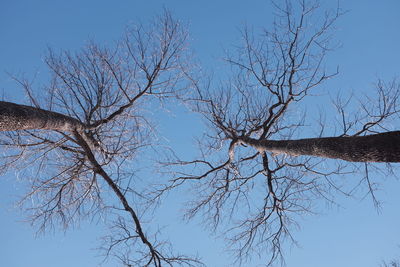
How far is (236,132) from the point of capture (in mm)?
6262

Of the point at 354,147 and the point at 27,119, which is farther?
the point at 27,119

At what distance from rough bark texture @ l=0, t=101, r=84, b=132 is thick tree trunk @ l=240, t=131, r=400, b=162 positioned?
11.0 ft

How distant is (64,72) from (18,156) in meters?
1.69

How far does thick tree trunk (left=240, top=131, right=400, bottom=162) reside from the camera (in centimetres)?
293

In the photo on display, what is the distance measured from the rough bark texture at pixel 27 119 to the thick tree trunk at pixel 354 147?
11.0 ft

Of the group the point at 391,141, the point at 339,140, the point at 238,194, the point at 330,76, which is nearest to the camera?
the point at 391,141

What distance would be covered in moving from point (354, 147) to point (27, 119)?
12.5 feet

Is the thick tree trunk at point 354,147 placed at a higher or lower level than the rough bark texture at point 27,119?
lower

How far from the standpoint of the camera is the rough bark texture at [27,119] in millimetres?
3371

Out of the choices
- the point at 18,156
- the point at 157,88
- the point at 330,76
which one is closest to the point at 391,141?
the point at 330,76

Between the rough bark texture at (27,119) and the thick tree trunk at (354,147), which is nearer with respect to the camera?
the thick tree trunk at (354,147)

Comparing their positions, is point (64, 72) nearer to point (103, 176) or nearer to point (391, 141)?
point (103, 176)

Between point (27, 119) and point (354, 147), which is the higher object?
point (27, 119)

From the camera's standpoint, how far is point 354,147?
3.28m
